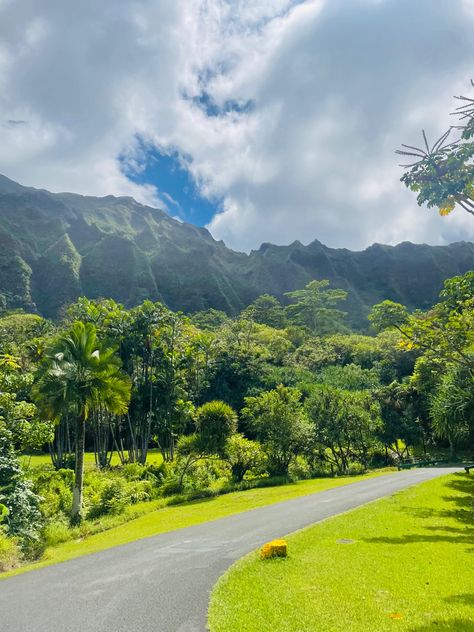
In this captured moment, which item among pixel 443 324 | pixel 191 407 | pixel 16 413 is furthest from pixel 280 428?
pixel 16 413

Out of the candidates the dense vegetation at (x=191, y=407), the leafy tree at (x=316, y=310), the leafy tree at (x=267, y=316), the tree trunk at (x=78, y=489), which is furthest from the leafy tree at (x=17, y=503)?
the leafy tree at (x=316, y=310)

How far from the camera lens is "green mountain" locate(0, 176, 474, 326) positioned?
132 m

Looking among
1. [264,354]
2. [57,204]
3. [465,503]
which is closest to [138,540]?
[465,503]

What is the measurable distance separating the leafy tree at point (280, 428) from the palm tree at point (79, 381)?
15057 millimetres

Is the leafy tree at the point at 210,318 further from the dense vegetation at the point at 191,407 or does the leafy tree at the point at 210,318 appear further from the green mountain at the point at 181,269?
the dense vegetation at the point at 191,407

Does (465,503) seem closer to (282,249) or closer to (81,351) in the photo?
(81,351)

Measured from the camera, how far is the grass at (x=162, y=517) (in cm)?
1634

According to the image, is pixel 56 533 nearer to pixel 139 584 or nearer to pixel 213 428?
pixel 139 584

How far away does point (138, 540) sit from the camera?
53.4ft

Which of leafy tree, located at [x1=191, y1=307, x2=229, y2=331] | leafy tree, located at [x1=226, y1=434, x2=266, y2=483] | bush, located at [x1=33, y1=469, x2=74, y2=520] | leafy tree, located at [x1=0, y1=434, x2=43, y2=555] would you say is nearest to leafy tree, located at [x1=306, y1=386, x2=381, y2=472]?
leafy tree, located at [x1=226, y1=434, x2=266, y2=483]

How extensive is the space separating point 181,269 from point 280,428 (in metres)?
124

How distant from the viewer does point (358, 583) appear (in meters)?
9.09

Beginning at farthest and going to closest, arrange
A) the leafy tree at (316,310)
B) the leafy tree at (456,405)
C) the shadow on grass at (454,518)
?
the leafy tree at (316,310)
the leafy tree at (456,405)
the shadow on grass at (454,518)

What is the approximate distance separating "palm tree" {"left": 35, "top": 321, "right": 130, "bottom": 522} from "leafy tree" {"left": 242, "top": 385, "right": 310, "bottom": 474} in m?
15.1
